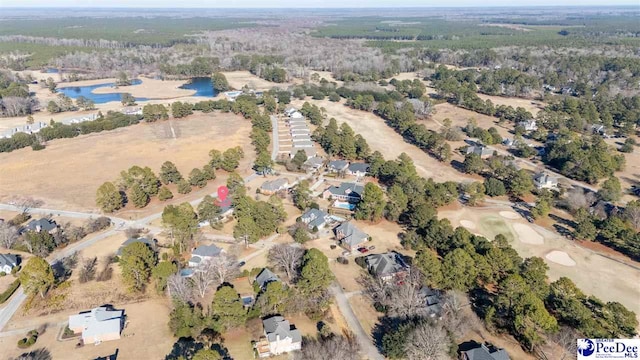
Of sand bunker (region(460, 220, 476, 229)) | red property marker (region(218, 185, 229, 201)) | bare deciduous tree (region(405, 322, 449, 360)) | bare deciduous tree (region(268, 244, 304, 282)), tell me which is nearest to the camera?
bare deciduous tree (region(405, 322, 449, 360))

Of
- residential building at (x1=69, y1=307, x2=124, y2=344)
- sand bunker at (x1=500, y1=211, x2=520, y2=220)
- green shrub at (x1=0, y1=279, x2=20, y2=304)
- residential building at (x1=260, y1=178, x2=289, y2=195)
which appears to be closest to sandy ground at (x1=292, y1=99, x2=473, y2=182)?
sand bunker at (x1=500, y1=211, x2=520, y2=220)

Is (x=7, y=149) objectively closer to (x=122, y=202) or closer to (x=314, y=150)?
(x=122, y=202)

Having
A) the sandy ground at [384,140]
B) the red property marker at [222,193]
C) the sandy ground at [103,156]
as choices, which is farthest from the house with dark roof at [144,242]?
the sandy ground at [384,140]

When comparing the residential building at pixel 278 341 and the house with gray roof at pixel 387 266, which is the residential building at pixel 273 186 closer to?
the house with gray roof at pixel 387 266

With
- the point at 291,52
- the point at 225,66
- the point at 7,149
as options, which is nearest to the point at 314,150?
the point at 7,149

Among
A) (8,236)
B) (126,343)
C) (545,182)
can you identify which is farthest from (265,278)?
(545,182)

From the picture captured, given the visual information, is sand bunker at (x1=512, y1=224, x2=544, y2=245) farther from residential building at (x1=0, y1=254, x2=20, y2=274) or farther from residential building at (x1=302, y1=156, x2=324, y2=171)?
residential building at (x1=0, y1=254, x2=20, y2=274)
